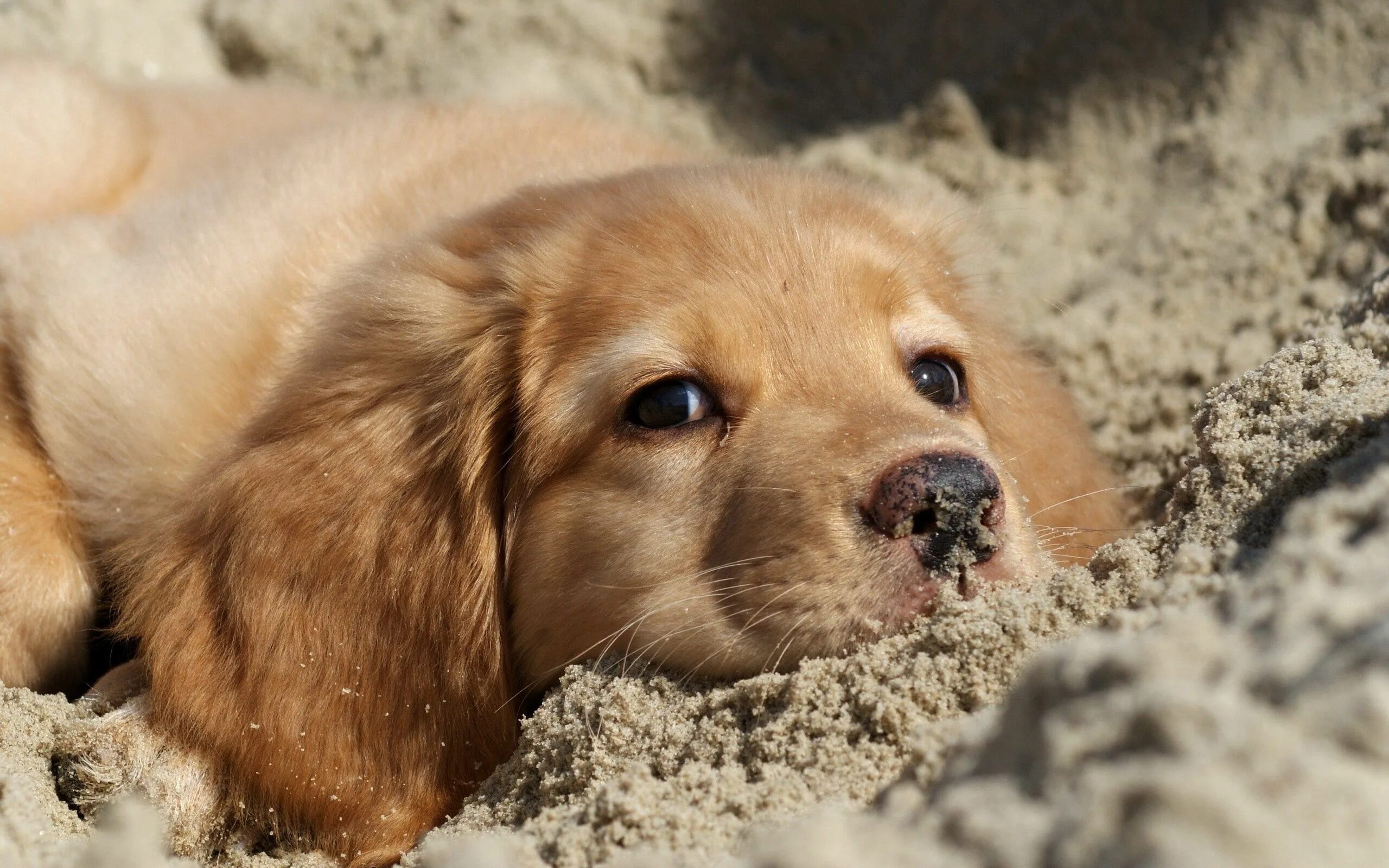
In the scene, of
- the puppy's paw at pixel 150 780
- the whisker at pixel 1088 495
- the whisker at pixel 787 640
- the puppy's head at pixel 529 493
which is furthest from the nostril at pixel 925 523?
the puppy's paw at pixel 150 780

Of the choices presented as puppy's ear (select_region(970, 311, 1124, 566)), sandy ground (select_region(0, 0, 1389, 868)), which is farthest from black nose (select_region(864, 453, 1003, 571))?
puppy's ear (select_region(970, 311, 1124, 566))

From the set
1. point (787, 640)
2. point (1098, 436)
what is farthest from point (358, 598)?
point (1098, 436)

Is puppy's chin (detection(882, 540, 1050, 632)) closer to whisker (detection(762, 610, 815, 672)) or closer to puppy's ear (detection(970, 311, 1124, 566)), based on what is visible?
whisker (detection(762, 610, 815, 672))

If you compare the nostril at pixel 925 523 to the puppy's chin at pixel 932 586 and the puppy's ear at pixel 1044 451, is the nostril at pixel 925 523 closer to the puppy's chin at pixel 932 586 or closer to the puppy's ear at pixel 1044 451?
the puppy's chin at pixel 932 586

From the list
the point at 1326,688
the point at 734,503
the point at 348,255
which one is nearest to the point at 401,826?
the point at 734,503

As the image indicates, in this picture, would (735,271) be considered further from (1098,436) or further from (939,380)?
(1098,436)

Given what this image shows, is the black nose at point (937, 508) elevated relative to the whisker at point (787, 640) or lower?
elevated
